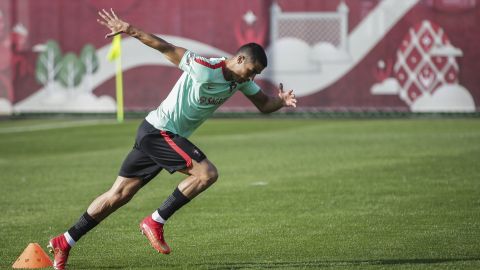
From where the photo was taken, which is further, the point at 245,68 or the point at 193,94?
the point at 193,94

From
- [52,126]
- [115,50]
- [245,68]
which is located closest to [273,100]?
[245,68]

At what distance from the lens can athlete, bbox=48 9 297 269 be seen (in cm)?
846

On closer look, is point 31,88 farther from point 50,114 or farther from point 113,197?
point 113,197

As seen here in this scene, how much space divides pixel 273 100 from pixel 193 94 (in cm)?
103

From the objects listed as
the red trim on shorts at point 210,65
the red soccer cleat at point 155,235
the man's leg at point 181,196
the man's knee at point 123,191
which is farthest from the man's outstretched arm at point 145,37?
the red soccer cleat at point 155,235

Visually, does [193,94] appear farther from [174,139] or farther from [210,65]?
[174,139]

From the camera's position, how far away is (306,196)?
12.8m

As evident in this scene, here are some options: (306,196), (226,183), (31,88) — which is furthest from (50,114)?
(306,196)

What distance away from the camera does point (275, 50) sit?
27734 mm

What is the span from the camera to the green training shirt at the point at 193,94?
8.48 m

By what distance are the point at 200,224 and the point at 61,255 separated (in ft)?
8.47

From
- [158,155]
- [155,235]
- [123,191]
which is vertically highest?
[158,155]

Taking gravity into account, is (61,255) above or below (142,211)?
above

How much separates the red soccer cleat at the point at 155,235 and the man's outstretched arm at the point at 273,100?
1.60 metres
